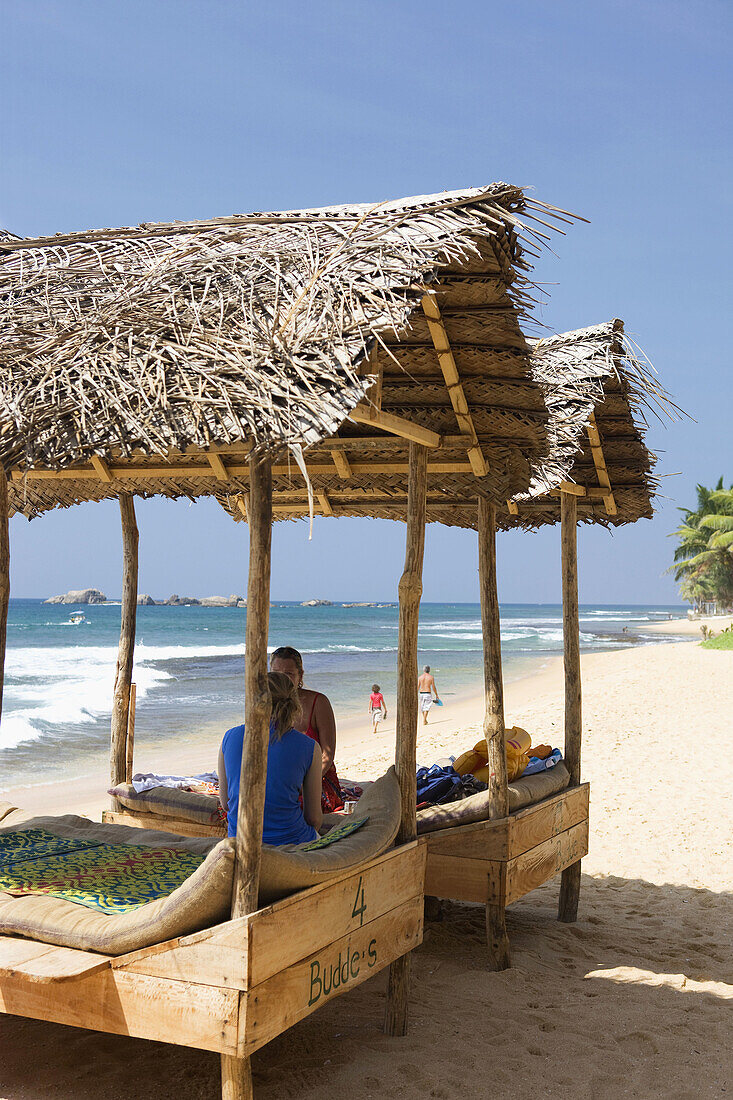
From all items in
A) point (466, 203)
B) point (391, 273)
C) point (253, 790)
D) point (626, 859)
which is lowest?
point (626, 859)

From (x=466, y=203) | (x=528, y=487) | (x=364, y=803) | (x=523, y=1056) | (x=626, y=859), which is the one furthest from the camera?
(x=626, y=859)

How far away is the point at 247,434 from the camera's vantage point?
262 centimetres

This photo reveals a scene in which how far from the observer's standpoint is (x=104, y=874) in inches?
138

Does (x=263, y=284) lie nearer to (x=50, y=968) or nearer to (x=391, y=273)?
(x=391, y=273)

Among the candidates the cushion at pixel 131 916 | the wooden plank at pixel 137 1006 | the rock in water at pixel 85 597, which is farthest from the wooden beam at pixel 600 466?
the rock in water at pixel 85 597

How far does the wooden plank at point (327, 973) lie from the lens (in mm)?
2662

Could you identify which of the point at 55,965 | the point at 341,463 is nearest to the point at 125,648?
the point at 341,463

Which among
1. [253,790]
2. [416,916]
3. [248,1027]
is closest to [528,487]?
[416,916]

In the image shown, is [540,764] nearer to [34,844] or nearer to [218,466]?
[218,466]

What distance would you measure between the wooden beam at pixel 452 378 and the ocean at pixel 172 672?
25.2ft

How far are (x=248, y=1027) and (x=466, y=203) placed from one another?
2.69 metres

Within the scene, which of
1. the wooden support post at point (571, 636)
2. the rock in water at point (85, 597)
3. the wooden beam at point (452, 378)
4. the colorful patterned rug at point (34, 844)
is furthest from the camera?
the rock in water at point (85, 597)

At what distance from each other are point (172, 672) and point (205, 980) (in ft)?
78.6

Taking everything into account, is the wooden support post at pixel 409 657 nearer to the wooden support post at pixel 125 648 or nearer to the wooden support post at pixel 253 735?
the wooden support post at pixel 253 735
